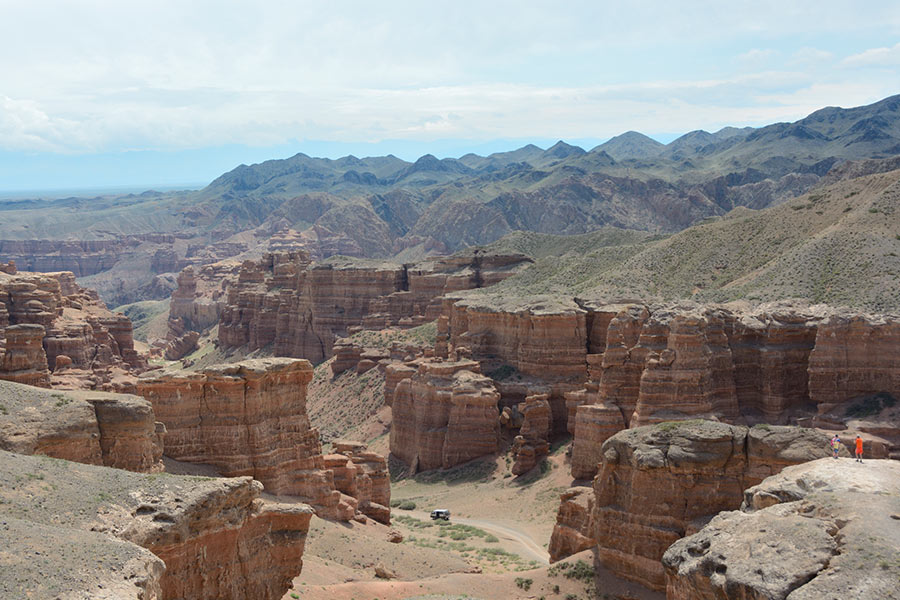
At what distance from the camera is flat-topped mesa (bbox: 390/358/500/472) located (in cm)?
5606

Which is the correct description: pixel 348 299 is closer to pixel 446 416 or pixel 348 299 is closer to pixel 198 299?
pixel 446 416

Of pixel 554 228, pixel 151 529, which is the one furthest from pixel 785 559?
pixel 554 228

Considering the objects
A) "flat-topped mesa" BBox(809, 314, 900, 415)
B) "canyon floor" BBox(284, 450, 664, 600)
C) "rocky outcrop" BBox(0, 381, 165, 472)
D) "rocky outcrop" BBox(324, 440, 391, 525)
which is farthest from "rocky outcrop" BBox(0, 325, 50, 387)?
"flat-topped mesa" BBox(809, 314, 900, 415)

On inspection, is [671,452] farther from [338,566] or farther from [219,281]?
[219,281]

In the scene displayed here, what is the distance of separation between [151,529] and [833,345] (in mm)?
32915

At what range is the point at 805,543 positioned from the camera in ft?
61.4

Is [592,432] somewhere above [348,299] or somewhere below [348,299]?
below

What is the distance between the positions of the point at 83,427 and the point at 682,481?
17154mm

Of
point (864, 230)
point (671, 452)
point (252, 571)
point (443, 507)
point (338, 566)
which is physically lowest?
point (443, 507)

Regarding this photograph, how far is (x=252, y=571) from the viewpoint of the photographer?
979 inches

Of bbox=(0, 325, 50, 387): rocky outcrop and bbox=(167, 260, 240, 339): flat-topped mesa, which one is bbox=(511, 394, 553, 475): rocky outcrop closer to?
bbox=(0, 325, 50, 387): rocky outcrop

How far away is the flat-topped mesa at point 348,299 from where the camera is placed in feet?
292

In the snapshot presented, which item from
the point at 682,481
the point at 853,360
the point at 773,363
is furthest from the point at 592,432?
the point at 682,481

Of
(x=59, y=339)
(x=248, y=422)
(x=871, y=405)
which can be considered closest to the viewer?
(x=248, y=422)
